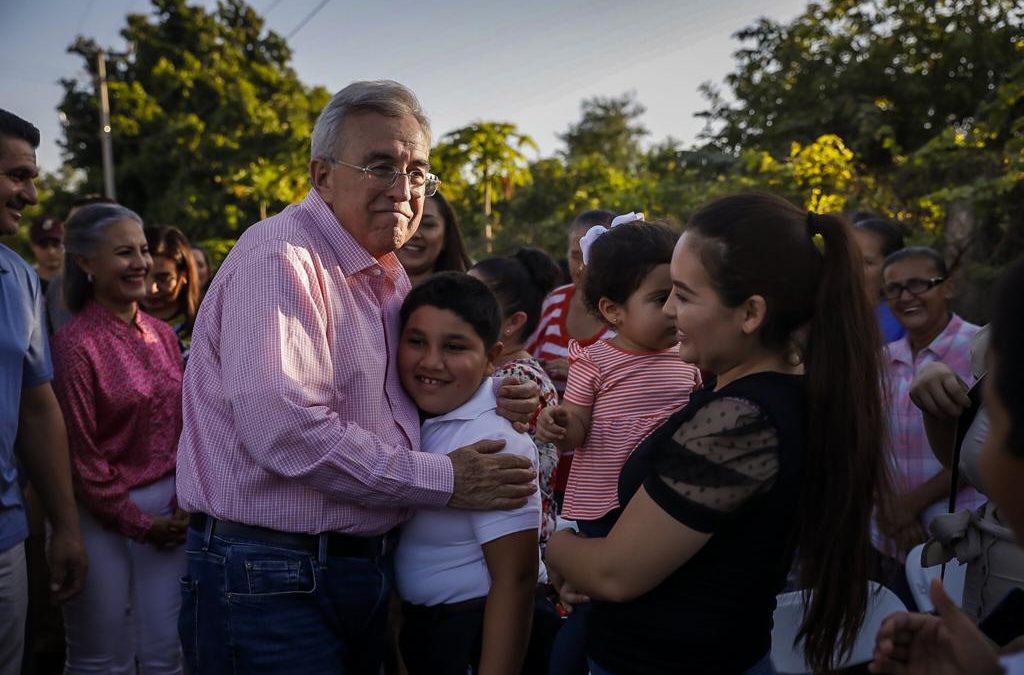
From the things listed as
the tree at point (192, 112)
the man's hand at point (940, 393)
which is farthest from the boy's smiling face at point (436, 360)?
the tree at point (192, 112)

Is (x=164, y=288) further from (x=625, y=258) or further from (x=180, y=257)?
(x=625, y=258)

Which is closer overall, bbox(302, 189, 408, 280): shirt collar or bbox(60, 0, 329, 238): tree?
bbox(302, 189, 408, 280): shirt collar

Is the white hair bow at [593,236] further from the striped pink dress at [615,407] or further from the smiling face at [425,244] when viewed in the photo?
the smiling face at [425,244]

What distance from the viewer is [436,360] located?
7.66 ft

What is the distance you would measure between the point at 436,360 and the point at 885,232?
344cm

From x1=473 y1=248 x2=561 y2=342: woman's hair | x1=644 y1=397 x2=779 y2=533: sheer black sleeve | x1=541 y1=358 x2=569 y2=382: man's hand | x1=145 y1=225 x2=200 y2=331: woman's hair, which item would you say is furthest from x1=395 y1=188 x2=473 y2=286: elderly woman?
x1=644 y1=397 x2=779 y2=533: sheer black sleeve

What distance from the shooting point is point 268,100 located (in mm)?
25844

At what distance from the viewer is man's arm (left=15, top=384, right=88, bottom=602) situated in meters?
2.99

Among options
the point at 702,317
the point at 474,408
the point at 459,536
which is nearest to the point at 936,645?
the point at 702,317

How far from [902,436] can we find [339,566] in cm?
272

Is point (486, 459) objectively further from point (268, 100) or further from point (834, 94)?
point (268, 100)

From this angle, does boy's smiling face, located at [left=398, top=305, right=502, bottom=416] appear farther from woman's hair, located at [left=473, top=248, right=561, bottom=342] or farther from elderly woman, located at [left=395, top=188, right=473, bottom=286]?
elderly woman, located at [left=395, top=188, right=473, bottom=286]

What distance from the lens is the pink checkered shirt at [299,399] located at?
76.5 inches

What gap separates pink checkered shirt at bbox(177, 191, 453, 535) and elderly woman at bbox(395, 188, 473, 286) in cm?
171
